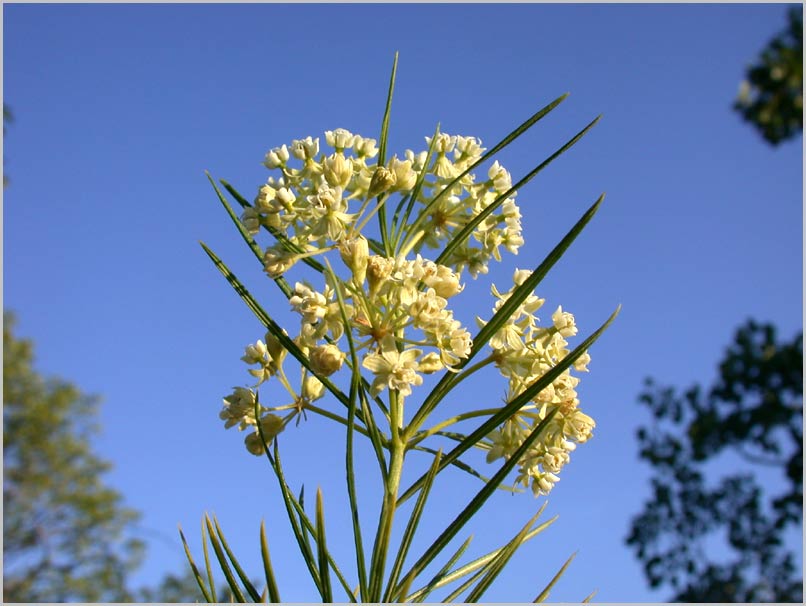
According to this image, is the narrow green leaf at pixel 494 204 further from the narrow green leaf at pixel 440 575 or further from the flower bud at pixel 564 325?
the narrow green leaf at pixel 440 575

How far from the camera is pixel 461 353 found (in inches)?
45.6

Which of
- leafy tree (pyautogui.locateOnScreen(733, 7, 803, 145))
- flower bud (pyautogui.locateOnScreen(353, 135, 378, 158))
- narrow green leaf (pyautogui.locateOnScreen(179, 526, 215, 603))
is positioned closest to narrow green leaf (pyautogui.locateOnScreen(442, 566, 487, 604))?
narrow green leaf (pyautogui.locateOnScreen(179, 526, 215, 603))

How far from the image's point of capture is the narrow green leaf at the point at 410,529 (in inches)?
42.7

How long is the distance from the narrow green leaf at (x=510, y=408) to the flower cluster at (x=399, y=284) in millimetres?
71

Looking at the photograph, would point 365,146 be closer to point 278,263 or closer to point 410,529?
point 278,263

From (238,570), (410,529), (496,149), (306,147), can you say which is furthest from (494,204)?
(238,570)

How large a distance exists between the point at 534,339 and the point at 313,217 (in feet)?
1.39

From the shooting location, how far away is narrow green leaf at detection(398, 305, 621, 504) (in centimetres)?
111

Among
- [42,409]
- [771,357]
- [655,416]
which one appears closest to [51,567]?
[42,409]

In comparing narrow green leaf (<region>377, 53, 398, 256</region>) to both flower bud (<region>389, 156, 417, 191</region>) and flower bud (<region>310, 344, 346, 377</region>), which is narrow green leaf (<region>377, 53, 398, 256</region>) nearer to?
flower bud (<region>389, 156, 417, 191</region>)

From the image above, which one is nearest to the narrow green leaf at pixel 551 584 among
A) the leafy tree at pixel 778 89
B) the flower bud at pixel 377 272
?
the flower bud at pixel 377 272

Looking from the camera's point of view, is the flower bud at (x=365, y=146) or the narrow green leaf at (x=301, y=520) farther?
the flower bud at (x=365, y=146)

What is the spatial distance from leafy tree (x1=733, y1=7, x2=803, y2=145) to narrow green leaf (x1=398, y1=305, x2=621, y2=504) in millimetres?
13740

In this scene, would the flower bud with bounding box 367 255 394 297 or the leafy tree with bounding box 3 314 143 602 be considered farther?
the leafy tree with bounding box 3 314 143 602
